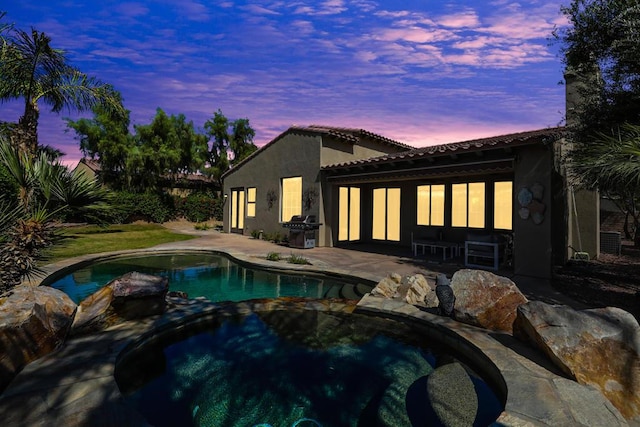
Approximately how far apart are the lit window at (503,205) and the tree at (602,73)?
3023 millimetres

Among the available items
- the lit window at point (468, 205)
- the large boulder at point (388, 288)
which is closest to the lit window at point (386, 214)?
the lit window at point (468, 205)

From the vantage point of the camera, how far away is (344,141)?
48.2 feet

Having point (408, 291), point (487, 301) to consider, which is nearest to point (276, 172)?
point (408, 291)

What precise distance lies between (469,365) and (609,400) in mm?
1283

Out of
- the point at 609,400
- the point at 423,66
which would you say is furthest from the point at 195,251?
the point at 609,400

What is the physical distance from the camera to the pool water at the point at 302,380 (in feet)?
9.89

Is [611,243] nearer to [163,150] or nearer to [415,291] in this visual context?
[415,291]

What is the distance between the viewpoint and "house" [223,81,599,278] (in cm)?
816

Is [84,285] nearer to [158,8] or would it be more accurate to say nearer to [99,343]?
[99,343]

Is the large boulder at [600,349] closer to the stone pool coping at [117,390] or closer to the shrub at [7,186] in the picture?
the stone pool coping at [117,390]

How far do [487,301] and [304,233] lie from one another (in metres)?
9.21

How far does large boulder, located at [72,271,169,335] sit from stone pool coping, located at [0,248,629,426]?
0.20 metres

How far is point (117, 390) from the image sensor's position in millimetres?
2879

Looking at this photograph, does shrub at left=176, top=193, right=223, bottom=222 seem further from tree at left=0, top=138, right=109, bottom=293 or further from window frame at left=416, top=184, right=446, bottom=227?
→ tree at left=0, top=138, right=109, bottom=293
